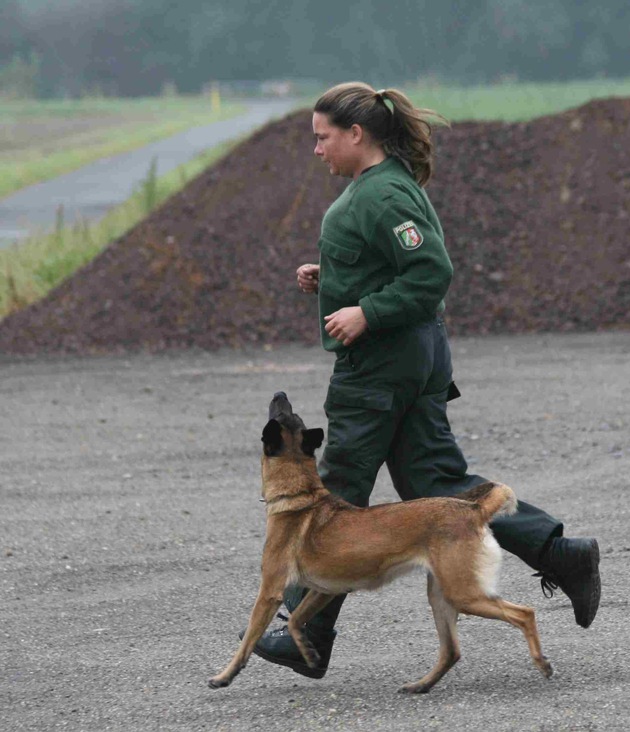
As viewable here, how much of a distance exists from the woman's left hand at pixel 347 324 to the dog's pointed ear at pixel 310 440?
0.31 m

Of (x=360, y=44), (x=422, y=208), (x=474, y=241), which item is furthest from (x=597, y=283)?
(x=360, y=44)

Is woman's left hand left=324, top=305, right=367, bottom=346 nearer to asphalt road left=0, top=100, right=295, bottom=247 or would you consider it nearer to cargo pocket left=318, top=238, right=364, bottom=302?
cargo pocket left=318, top=238, right=364, bottom=302

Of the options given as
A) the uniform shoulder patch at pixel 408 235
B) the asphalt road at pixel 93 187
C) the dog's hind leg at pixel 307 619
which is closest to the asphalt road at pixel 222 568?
the dog's hind leg at pixel 307 619

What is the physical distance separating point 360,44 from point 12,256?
57.5 meters

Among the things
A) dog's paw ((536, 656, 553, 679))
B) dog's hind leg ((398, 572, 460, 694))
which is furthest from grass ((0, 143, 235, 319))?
dog's paw ((536, 656, 553, 679))

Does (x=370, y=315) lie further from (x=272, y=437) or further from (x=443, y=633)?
(x=443, y=633)

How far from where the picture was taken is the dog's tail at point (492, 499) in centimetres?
436

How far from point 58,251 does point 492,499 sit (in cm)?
1374

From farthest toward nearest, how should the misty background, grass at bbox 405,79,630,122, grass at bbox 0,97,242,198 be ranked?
1. the misty background
2. grass at bbox 0,97,242,198
3. grass at bbox 405,79,630,122

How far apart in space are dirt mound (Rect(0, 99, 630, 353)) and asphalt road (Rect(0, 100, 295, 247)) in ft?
9.23

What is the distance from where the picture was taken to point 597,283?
51.5 ft

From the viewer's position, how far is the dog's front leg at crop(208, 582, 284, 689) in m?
4.43

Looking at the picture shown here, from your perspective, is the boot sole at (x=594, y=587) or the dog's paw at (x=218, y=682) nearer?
the dog's paw at (x=218, y=682)

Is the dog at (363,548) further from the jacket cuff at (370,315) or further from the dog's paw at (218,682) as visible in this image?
the jacket cuff at (370,315)
